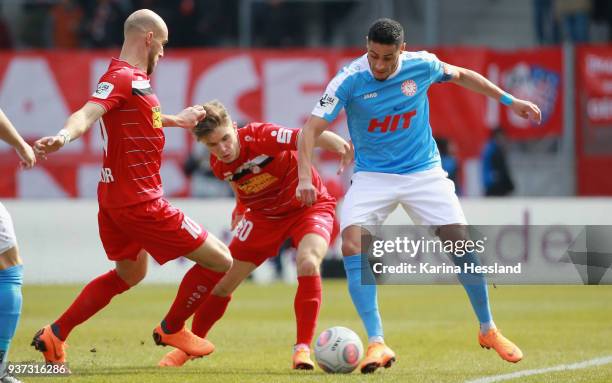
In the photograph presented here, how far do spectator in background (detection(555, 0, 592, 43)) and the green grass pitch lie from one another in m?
6.31

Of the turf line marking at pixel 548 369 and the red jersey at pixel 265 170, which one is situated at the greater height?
the red jersey at pixel 265 170

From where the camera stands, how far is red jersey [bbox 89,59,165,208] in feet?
27.3

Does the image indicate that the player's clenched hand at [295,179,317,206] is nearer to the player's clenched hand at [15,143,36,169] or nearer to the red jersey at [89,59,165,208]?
the red jersey at [89,59,165,208]

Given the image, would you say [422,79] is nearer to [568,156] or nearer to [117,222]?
[117,222]

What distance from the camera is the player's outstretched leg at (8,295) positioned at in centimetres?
733

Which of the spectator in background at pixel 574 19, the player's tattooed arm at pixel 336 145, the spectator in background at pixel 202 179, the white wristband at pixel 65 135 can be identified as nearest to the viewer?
the white wristband at pixel 65 135

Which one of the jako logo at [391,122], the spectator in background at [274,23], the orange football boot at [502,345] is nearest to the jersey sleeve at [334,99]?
the jako logo at [391,122]

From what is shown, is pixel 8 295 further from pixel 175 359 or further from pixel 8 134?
pixel 175 359

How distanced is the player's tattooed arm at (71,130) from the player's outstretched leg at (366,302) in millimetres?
1988

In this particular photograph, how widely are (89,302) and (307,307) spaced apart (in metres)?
1.60

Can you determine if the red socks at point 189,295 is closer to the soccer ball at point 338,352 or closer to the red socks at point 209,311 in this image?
the red socks at point 209,311

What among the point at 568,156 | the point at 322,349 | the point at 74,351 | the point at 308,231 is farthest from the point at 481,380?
the point at 568,156

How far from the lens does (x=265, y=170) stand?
929 centimetres

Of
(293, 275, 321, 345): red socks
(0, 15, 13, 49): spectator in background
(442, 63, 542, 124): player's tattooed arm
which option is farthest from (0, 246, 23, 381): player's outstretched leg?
(0, 15, 13, 49): spectator in background
